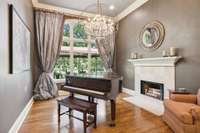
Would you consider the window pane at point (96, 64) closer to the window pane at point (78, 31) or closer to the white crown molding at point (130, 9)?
the window pane at point (78, 31)

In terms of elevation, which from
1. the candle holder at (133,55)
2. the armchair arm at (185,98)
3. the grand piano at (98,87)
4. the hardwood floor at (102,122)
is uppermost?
the candle holder at (133,55)

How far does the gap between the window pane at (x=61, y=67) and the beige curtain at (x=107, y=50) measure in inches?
58.5

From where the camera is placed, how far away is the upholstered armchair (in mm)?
2262

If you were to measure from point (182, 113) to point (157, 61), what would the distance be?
A: 2.27 meters

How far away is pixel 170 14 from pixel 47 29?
400 centimetres

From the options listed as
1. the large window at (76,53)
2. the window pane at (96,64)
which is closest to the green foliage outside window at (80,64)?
the large window at (76,53)

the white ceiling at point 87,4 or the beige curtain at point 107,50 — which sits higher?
the white ceiling at point 87,4

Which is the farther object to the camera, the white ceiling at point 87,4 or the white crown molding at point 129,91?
the white crown molding at point 129,91

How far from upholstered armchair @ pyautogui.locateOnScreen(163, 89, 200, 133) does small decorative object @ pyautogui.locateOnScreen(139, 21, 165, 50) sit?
1879mm

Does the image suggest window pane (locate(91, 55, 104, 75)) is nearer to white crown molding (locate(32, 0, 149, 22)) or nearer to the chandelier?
white crown molding (locate(32, 0, 149, 22))

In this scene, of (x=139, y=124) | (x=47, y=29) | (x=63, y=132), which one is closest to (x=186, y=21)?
(x=139, y=124)

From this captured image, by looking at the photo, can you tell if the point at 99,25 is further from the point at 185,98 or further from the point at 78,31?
the point at 78,31

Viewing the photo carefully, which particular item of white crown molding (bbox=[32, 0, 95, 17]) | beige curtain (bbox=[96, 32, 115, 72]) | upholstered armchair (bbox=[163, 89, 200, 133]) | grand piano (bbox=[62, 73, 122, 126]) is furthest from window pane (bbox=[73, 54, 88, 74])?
upholstered armchair (bbox=[163, 89, 200, 133])

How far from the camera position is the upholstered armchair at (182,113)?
2262 mm
